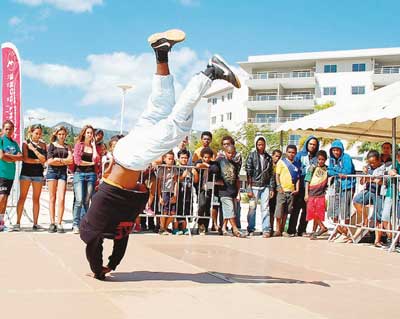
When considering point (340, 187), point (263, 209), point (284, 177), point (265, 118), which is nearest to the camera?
point (340, 187)

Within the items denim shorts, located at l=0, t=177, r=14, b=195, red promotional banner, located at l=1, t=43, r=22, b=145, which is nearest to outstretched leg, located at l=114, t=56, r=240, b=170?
denim shorts, located at l=0, t=177, r=14, b=195

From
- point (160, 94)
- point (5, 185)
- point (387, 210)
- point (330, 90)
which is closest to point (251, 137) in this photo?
point (330, 90)

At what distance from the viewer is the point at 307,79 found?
58.2 meters

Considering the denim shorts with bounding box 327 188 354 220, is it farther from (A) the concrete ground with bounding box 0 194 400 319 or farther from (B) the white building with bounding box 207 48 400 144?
(B) the white building with bounding box 207 48 400 144

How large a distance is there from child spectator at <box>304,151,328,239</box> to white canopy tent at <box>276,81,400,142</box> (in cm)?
73

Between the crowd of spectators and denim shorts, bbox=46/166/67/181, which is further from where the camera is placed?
denim shorts, bbox=46/166/67/181

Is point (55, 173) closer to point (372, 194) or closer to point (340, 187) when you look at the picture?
point (340, 187)

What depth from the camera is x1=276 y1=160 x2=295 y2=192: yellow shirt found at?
9.59m

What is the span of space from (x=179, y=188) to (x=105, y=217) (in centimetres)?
489

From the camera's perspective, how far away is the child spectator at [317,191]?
9.31 meters

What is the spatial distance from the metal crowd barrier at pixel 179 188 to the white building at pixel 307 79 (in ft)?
152

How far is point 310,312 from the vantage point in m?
3.78

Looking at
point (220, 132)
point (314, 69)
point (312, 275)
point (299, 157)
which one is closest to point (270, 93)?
point (314, 69)

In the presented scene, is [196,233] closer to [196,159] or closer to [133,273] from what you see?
[196,159]
